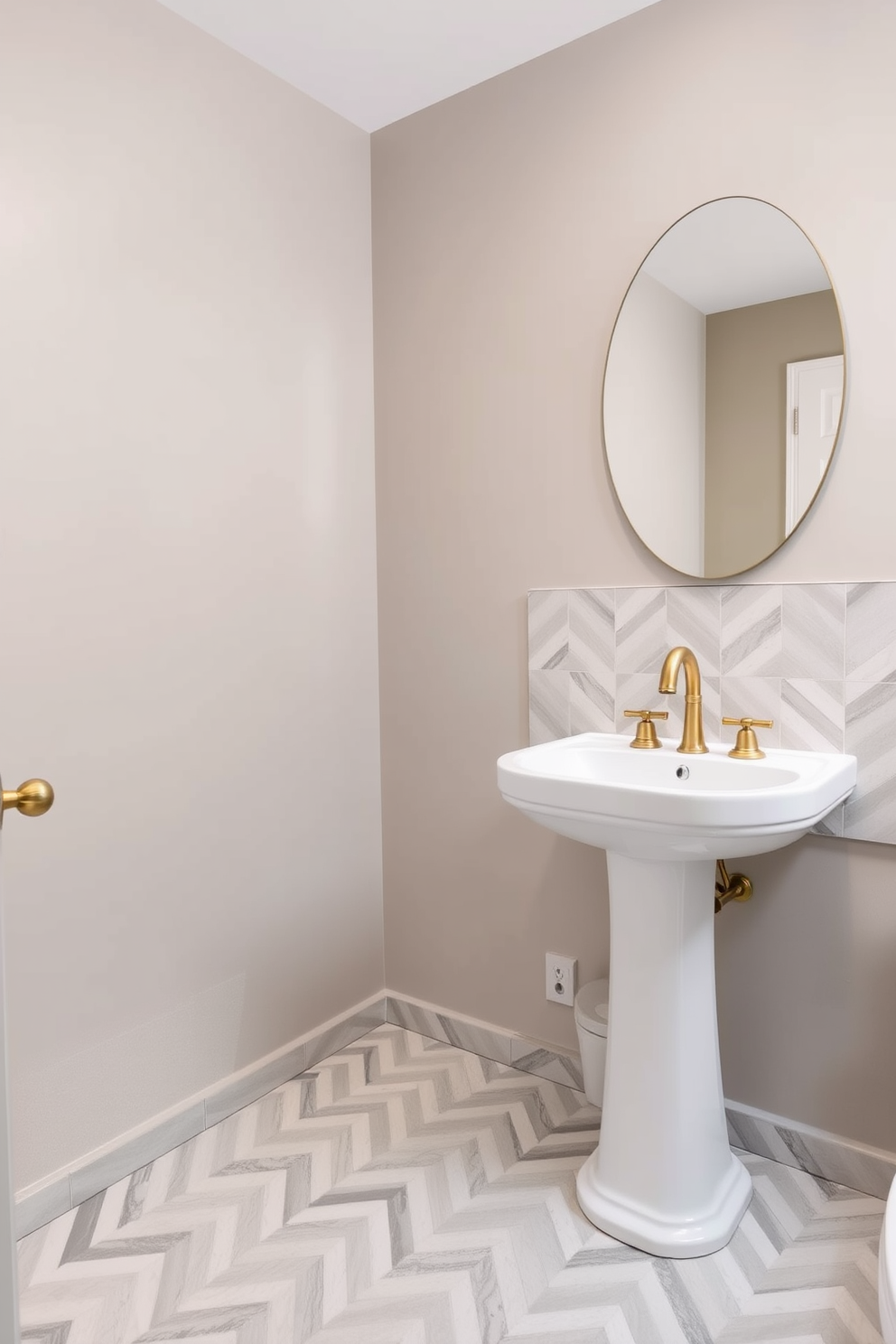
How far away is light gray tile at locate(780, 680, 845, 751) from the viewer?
1647 mm

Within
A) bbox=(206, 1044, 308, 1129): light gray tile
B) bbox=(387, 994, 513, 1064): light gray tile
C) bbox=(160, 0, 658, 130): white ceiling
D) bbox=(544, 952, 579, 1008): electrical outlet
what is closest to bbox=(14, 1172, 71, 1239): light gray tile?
bbox=(206, 1044, 308, 1129): light gray tile

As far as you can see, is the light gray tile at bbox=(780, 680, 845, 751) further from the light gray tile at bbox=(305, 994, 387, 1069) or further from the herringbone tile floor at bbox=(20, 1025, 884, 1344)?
the light gray tile at bbox=(305, 994, 387, 1069)

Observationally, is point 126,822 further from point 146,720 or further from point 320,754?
point 320,754

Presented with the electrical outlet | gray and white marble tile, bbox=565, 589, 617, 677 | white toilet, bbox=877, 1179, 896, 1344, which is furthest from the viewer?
the electrical outlet

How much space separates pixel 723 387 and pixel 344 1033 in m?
1.73

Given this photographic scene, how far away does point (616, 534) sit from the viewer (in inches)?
75.5

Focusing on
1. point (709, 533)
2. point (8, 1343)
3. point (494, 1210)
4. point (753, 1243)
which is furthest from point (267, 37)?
point (753, 1243)

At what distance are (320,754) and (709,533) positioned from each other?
1.04 m

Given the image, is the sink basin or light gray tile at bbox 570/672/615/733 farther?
light gray tile at bbox 570/672/615/733

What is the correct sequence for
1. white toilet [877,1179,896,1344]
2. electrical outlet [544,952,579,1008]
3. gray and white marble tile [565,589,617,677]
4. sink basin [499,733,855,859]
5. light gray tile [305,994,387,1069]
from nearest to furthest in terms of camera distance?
1. white toilet [877,1179,896,1344]
2. sink basin [499,733,855,859]
3. gray and white marble tile [565,589,617,677]
4. electrical outlet [544,952,579,1008]
5. light gray tile [305,994,387,1069]

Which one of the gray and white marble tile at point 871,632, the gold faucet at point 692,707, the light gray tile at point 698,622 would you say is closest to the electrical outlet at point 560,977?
the gold faucet at point 692,707

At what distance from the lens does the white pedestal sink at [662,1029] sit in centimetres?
151

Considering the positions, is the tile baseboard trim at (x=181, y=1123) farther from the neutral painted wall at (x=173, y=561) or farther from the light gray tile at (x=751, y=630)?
the light gray tile at (x=751, y=630)

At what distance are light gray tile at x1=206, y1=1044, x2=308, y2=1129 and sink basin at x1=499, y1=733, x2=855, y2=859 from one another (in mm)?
975
